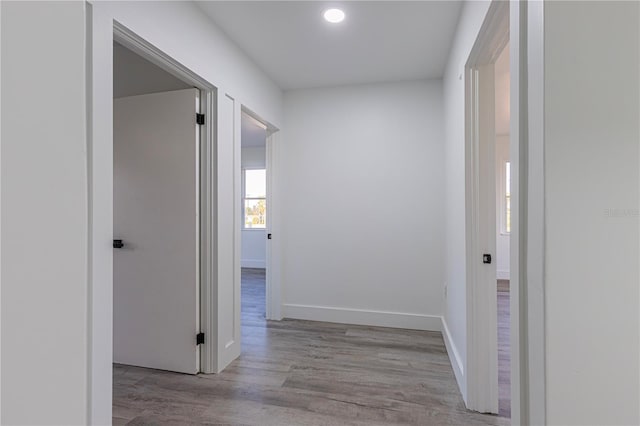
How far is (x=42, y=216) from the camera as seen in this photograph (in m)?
0.29

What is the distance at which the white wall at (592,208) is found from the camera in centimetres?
78

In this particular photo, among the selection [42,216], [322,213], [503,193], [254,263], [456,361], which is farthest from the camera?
[254,263]

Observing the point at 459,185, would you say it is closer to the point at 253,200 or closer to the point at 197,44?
the point at 197,44

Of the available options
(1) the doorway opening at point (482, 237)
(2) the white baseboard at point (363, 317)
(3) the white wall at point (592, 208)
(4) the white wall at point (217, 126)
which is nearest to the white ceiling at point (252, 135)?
(4) the white wall at point (217, 126)

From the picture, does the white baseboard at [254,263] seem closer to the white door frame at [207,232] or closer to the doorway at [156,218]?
the doorway at [156,218]

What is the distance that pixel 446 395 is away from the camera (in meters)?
2.01

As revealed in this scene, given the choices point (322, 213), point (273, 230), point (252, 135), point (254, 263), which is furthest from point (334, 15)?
point (254, 263)

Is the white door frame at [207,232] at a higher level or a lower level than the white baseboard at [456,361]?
higher

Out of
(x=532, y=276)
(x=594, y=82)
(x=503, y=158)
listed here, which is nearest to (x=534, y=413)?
(x=532, y=276)

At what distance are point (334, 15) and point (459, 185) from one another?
4.69 ft

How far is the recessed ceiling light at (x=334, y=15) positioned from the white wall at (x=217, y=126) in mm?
795

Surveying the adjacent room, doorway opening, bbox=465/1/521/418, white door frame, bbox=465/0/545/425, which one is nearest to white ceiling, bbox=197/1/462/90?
the adjacent room

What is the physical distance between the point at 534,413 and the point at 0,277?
1.15 m

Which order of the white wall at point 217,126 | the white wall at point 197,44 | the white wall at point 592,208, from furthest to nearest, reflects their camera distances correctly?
the white wall at point 197,44
the white wall at point 217,126
the white wall at point 592,208
